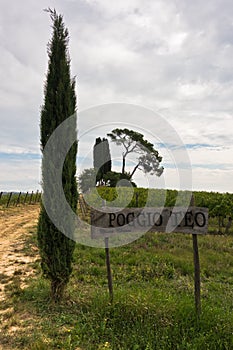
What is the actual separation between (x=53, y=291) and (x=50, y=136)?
2664mm

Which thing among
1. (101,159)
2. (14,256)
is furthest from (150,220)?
(101,159)

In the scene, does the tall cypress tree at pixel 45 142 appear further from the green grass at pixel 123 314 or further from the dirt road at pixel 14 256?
the dirt road at pixel 14 256

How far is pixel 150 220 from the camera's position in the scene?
439 centimetres

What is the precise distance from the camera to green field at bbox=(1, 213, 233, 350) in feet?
11.2

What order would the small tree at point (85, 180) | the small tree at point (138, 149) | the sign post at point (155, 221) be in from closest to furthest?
the sign post at point (155, 221) < the small tree at point (85, 180) < the small tree at point (138, 149)

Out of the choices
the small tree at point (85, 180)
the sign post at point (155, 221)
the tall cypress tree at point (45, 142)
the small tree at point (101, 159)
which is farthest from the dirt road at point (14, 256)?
A: the small tree at point (101, 159)

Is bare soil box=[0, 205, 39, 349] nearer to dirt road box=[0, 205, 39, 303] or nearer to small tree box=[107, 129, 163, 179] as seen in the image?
dirt road box=[0, 205, 39, 303]

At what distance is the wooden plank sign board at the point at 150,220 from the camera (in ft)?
13.3

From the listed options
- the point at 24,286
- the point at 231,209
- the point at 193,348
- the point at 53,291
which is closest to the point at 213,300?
the point at 193,348

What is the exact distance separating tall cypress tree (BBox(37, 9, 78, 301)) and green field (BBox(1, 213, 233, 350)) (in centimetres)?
56

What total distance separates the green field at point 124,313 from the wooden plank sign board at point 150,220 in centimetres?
103

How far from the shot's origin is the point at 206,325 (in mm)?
3615

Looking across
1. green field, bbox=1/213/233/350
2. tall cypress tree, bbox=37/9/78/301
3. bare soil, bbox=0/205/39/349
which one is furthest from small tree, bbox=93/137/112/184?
tall cypress tree, bbox=37/9/78/301

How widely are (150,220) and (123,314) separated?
4.60 feet
